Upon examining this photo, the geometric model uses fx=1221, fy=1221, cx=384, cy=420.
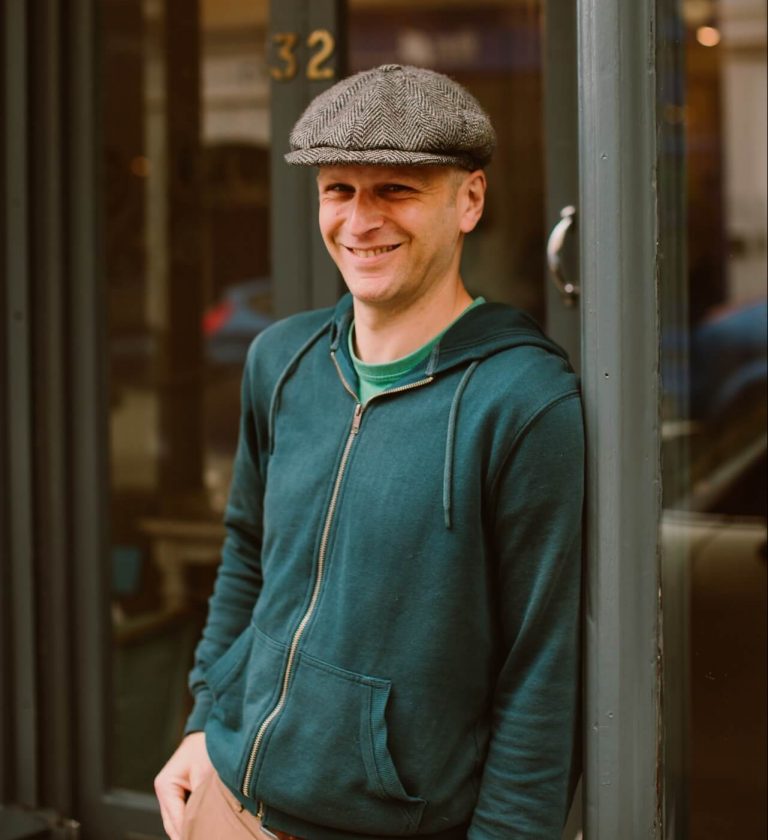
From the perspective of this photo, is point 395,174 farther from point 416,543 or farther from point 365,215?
point 416,543

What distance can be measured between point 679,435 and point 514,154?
12.7 ft

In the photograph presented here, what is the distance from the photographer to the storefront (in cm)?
159

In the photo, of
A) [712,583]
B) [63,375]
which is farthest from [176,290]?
[712,583]

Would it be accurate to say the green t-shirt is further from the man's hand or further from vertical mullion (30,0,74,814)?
vertical mullion (30,0,74,814)

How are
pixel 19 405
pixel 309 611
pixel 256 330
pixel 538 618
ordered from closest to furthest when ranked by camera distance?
pixel 538 618 < pixel 309 611 < pixel 19 405 < pixel 256 330

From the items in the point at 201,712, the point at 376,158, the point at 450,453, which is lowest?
the point at 201,712

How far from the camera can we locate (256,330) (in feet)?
15.4

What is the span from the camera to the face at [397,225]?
164 centimetres

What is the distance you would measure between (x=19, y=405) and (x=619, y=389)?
1.68 m

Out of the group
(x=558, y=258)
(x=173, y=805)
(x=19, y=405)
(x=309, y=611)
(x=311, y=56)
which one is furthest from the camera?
(x=19, y=405)

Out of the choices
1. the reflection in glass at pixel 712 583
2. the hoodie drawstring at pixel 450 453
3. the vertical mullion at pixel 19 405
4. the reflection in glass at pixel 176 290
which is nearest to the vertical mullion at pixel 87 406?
the vertical mullion at pixel 19 405

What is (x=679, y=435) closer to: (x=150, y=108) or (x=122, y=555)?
(x=122, y=555)

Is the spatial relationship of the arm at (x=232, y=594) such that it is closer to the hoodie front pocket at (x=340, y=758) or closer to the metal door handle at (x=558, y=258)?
the hoodie front pocket at (x=340, y=758)

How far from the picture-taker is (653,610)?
1616 mm
